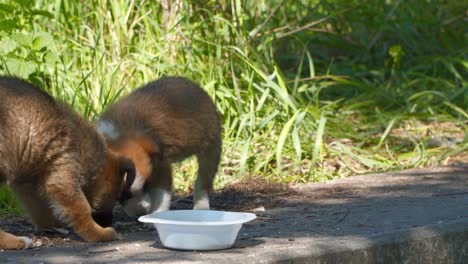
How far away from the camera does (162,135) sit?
7.05 metres

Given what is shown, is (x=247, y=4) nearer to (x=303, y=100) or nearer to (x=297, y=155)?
(x=303, y=100)

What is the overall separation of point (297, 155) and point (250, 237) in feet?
8.87

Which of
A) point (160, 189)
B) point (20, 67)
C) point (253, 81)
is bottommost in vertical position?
point (160, 189)

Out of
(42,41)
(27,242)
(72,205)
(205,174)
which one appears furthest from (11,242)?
(42,41)

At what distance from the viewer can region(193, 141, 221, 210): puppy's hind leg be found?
714 cm

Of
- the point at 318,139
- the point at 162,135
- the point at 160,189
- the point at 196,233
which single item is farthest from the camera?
the point at 318,139

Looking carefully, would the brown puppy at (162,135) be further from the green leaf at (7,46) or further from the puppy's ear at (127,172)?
the green leaf at (7,46)

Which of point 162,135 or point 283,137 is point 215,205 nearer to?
point 162,135

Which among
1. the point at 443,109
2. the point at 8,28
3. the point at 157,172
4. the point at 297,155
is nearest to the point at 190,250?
the point at 157,172

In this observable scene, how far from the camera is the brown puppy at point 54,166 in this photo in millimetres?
5688

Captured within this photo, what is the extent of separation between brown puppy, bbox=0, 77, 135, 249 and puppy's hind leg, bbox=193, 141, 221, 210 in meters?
0.90

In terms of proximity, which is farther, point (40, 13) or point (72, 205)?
point (40, 13)

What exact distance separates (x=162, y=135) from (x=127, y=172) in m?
0.78

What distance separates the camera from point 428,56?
11.5 metres
